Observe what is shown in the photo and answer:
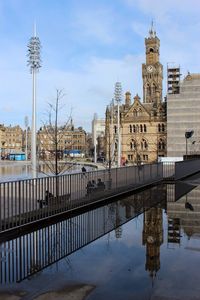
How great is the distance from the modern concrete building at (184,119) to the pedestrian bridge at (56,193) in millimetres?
60082

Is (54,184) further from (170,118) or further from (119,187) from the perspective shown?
(170,118)

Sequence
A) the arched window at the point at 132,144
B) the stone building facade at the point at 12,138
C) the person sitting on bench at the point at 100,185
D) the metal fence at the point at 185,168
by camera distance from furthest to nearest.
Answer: the stone building facade at the point at 12,138, the arched window at the point at 132,144, the metal fence at the point at 185,168, the person sitting on bench at the point at 100,185

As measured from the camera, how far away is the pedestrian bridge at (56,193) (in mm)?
10852

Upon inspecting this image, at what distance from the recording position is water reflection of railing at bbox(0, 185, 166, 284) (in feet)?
25.0

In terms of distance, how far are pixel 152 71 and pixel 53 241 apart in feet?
366

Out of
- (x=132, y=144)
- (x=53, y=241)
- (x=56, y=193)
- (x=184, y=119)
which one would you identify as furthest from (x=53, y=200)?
(x=132, y=144)

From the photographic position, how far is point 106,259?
8.26 meters

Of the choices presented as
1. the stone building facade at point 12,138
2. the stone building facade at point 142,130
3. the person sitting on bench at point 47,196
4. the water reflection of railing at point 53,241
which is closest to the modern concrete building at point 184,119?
the stone building facade at point 142,130

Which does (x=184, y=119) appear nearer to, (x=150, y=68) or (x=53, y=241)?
(x=150, y=68)

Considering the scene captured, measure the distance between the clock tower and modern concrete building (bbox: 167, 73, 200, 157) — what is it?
3228 cm

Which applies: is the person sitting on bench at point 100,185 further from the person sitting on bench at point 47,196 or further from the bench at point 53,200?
the person sitting on bench at point 47,196

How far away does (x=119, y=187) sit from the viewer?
68.0ft

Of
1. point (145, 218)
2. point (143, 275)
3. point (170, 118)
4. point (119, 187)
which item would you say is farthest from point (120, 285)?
point (170, 118)

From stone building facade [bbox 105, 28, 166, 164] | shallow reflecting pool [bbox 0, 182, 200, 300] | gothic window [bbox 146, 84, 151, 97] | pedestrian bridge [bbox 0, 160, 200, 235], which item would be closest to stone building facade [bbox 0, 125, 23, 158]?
gothic window [bbox 146, 84, 151, 97]
